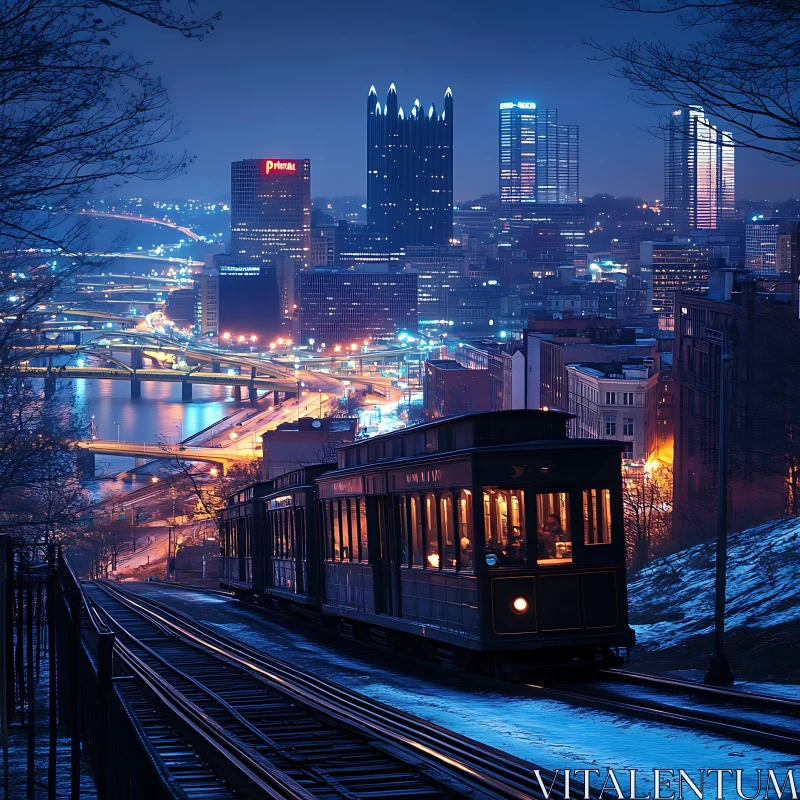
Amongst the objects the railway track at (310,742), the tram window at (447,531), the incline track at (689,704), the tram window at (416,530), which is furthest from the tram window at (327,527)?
the incline track at (689,704)

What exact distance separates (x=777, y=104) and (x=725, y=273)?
57.5 m

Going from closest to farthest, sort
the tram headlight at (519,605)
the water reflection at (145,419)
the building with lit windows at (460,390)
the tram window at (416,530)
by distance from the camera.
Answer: the tram headlight at (519,605), the tram window at (416,530), the building with lit windows at (460,390), the water reflection at (145,419)

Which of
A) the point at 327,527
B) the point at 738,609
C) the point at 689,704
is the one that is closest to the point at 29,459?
the point at 327,527

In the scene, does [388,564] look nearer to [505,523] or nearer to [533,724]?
[505,523]

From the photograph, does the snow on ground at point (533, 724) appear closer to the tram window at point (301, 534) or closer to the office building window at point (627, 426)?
the tram window at point (301, 534)

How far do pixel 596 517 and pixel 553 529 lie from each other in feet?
1.82

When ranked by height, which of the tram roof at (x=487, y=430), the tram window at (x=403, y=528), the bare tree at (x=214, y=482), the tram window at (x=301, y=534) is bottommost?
the bare tree at (x=214, y=482)

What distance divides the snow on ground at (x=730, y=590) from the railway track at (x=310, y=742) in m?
10.3

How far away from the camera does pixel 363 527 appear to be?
18.4 meters

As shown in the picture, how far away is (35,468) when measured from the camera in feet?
83.1

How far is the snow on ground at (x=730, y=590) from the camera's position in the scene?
23781 millimetres

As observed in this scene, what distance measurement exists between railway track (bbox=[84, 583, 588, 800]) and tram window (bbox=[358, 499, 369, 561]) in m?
2.19

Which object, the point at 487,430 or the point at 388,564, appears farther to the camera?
the point at 388,564

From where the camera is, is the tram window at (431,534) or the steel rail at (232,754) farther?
the tram window at (431,534)
